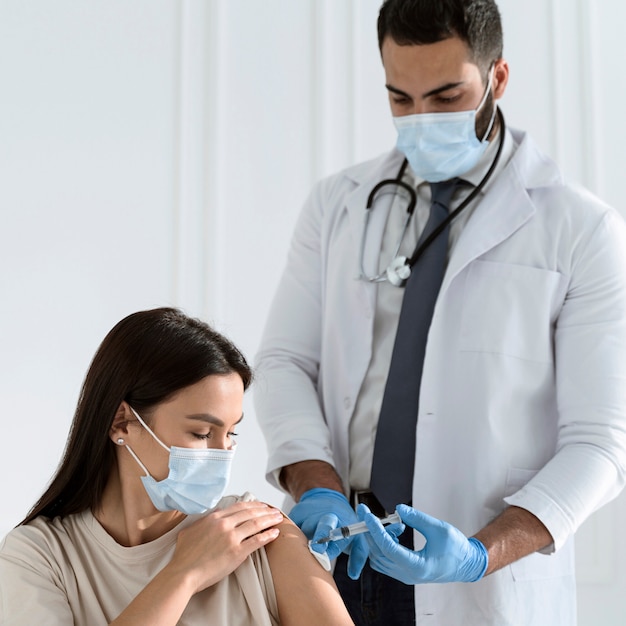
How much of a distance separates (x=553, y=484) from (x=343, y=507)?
39 centimetres

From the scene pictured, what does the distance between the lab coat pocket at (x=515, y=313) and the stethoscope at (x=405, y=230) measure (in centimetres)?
14

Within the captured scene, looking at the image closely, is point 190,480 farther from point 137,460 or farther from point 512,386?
point 512,386

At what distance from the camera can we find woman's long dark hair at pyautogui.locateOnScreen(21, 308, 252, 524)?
5.33 ft

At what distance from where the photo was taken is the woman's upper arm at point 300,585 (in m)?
1.48

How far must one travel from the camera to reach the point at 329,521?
157 cm

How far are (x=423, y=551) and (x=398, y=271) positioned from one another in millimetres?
592

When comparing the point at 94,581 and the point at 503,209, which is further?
the point at 503,209

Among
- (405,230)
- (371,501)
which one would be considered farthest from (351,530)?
(405,230)

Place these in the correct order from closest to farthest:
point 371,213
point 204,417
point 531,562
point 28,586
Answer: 1. point 28,586
2. point 204,417
3. point 531,562
4. point 371,213

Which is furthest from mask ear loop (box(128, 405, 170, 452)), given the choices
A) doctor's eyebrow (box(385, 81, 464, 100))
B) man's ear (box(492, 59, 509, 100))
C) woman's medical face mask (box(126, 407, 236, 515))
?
man's ear (box(492, 59, 509, 100))

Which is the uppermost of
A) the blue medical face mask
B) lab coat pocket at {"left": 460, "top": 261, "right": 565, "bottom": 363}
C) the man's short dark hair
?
the man's short dark hair

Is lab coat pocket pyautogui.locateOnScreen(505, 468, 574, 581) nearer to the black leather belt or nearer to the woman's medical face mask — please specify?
the black leather belt

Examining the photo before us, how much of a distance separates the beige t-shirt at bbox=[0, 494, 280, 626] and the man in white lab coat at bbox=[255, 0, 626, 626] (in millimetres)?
167

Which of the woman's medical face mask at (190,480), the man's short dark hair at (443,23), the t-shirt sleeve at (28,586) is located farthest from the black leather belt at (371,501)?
the man's short dark hair at (443,23)
